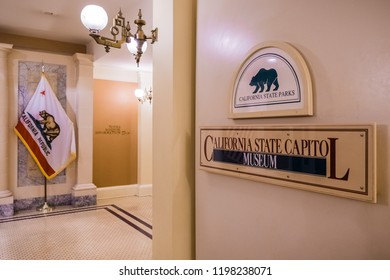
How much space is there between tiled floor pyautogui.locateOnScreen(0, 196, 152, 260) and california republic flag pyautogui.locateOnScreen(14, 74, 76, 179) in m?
0.83

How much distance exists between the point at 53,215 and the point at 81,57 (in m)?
2.68

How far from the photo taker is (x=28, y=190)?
4.68 metres

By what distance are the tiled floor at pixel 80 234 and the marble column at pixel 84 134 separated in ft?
0.81

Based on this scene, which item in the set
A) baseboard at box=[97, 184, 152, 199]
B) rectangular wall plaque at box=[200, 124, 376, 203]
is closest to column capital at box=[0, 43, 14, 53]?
baseboard at box=[97, 184, 152, 199]

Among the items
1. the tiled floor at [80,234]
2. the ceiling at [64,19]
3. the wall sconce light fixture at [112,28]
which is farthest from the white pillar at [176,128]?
the tiled floor at [80,234]

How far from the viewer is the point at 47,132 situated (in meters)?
4.67

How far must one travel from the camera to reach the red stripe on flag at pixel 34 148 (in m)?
4.48

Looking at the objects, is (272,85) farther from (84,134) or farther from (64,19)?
(84,134)

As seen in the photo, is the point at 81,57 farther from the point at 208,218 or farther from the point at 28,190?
the point at 208,218

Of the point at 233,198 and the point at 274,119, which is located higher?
the point at 274,119

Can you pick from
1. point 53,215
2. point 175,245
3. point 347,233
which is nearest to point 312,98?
point 347,233

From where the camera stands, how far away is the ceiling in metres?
3.36

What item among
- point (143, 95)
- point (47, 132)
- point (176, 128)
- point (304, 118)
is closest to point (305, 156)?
point (304, 118)

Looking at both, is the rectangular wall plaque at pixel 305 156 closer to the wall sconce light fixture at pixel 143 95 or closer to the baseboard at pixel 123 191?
the wall sconce light fixture at pixel 143 95
